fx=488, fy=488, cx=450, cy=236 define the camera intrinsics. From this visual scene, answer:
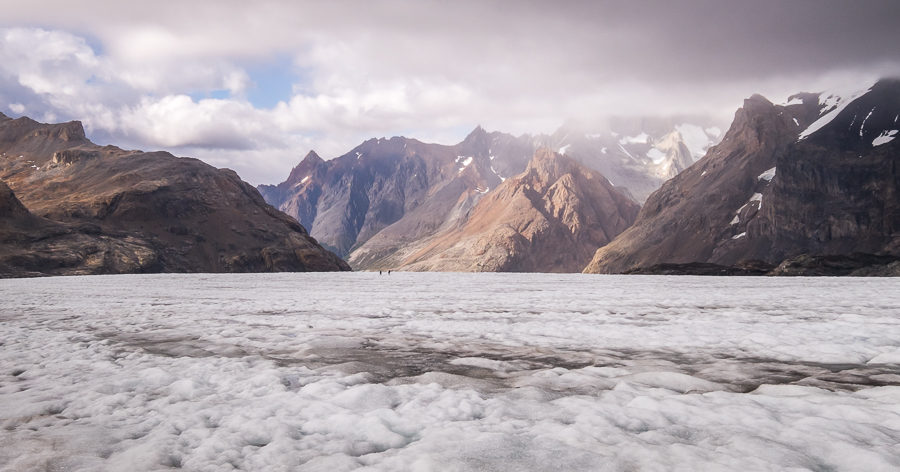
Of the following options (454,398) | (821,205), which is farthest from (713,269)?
(454,398)

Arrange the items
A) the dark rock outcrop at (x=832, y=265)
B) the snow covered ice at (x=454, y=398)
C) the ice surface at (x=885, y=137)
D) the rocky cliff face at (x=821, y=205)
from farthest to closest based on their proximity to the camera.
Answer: the ice surface at (x=885, y=137) → the rocky cliff face at (x=821, y=205) → the dark rock outcrop at (x=832, y=265) → the snow covered ice at (x=454, y=398)

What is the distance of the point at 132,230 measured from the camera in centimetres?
13050

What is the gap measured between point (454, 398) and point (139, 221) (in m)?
155

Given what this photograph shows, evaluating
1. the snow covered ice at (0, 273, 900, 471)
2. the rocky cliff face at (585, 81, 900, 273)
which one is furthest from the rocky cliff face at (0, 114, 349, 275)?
the rocky cliff face at (585, 81, 900, 273)

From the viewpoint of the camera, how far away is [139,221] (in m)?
136

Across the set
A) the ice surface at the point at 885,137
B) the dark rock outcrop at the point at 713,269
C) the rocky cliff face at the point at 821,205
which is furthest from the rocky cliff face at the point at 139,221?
the ice surface at the point at 885,137

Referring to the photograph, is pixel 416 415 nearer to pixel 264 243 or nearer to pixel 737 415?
pixel 737 415

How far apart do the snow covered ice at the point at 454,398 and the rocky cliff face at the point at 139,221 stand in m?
105

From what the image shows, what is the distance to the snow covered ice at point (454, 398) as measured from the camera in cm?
484

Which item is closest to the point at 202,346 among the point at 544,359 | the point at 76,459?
the point at 76,459

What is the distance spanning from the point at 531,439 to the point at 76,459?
4594mm

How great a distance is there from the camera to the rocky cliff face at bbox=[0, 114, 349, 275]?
347 feet

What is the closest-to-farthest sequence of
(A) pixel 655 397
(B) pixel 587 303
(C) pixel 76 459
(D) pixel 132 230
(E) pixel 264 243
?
(C) pixel 76 459
(A) pixel 655 397
(B) pixel 587 303
(D) pixel 132 230
(E) pixel 264 243

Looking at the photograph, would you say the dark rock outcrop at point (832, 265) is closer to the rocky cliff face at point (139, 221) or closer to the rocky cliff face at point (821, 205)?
the rocky cliff face at point (821, 205)
